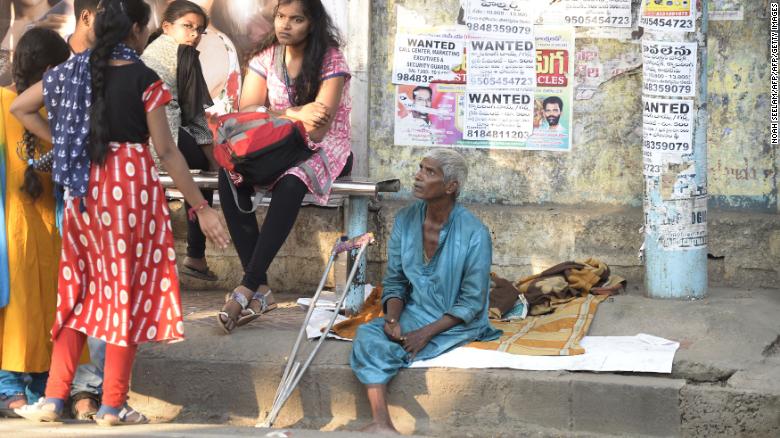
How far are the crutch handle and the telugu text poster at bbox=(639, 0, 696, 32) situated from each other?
181 centimetres

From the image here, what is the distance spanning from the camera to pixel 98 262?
5074 millimetres

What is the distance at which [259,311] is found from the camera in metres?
5.82

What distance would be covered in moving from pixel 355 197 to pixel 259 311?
86cm

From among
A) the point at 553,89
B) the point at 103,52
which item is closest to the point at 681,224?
the point at 553,89

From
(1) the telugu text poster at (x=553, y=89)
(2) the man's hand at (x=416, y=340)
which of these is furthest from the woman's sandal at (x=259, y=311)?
(1) the telugu text poster at (x=553, y=89)

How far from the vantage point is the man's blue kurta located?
17.5 feet

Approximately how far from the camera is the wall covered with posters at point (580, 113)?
6.59 m

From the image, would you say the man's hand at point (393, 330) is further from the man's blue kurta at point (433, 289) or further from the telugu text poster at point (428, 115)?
the telugu text poster at point (428, 115)

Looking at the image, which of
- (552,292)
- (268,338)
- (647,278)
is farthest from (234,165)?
(647,278)

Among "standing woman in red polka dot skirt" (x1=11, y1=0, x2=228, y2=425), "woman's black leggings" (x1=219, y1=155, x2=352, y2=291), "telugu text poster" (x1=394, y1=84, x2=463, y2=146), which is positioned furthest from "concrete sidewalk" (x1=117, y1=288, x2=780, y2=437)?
"telugu text poster" (x1=394, y1=84, x2=463, y2=146)

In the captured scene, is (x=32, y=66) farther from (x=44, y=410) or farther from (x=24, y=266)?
(x=44, y=410)

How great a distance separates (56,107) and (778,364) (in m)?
3.35

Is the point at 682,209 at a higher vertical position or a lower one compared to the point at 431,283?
higher

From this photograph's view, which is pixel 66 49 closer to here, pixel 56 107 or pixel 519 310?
pixel 56 107
